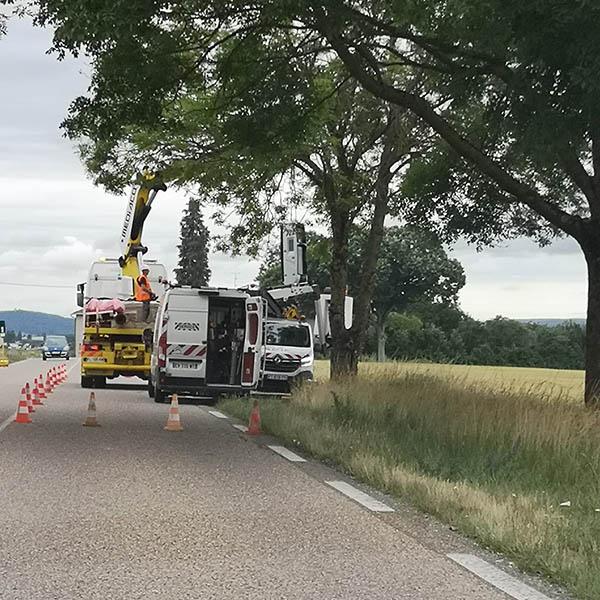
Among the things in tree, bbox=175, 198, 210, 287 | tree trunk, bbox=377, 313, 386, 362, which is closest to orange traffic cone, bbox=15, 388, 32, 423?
tree trunk, bbox=377, 313, 386, 362

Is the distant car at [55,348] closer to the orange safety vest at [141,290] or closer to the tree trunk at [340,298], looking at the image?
the orange safety vest at [141,290]

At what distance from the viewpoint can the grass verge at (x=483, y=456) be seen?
7301 mm

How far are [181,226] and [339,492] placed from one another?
100 meters

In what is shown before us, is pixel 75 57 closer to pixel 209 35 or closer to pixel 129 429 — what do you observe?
pixel 209 35

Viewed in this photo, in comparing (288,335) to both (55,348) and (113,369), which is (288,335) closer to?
(113,369)

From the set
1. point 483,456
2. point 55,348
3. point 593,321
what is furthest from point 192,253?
point 483,456

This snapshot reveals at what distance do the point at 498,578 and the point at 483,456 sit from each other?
463cm

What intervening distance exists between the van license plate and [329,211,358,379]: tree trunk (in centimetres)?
434

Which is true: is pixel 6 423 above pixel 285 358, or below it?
below

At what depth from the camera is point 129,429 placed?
1614 centimetres

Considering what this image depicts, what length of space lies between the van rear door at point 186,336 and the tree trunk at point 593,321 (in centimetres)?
895

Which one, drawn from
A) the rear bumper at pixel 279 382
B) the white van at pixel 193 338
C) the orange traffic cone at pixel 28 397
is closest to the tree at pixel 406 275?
the rear bumper at pixel 279 382

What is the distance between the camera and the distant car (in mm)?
80125

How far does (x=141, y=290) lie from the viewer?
29516 millimetres
